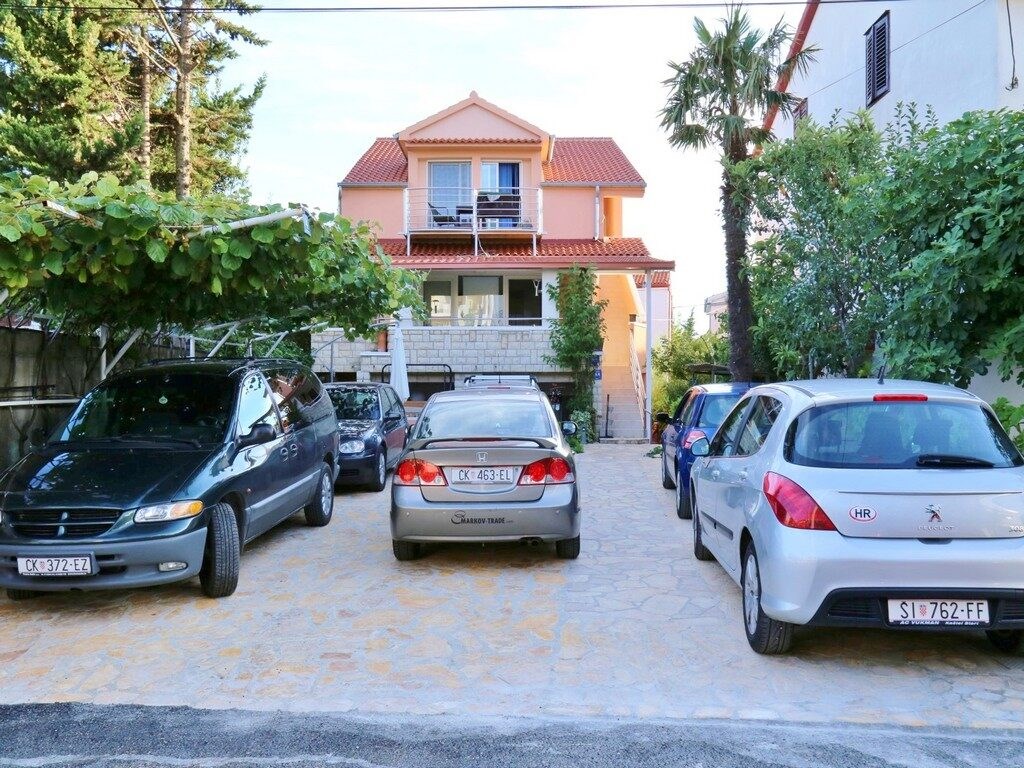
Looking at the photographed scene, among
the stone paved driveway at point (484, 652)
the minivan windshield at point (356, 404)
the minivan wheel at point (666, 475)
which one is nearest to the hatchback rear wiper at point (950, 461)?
the stone paved driveway at point (484, 652)

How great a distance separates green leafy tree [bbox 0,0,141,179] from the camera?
17.2m

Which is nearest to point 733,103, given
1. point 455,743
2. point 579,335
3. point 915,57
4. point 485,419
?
point 915,57

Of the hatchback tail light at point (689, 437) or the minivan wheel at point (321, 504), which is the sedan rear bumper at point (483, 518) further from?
the hatchback tail light at point (689, 437)

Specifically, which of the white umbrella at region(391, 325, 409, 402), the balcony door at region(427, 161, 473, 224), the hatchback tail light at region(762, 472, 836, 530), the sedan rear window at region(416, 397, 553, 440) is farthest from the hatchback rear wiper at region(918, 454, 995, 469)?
the balcony door at region(427, 161, 473, 224)

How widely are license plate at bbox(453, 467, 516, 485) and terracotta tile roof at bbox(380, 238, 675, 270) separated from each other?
12967 mm

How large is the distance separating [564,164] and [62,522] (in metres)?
24.0

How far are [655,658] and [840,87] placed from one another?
1646cm

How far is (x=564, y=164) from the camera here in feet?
90.6

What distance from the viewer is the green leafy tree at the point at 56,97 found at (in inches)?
676

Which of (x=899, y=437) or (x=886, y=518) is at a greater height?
(x=899, y=437)

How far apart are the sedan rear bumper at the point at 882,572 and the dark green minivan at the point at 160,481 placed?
13.5 ft

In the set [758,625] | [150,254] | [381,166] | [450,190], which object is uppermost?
[381,166]

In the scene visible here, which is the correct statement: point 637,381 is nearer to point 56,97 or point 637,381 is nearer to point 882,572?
point 56,97

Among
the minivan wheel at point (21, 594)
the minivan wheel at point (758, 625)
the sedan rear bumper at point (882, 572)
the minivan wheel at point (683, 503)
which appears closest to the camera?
the sedan rear bumper at point (882, 572)
